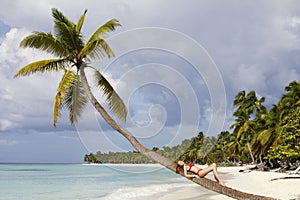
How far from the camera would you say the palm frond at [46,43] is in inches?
392

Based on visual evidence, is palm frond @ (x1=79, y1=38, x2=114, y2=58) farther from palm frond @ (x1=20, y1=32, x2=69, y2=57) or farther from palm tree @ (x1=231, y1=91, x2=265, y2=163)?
palm tree @ (x1=231, y1=91, x2=265, y2=163)

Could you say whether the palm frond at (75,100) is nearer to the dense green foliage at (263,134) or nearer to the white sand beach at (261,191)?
the dense green foliage at (263,134)

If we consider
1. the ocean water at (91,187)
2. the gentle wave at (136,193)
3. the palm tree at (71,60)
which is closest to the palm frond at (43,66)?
the palm tree at (71,60)

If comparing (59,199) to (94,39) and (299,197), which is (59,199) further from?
(94,39)

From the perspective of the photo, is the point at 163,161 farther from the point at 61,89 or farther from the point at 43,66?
the point at 43,66

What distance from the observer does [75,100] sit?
34.2 ft

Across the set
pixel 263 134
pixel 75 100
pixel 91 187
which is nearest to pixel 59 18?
pixel 75 100

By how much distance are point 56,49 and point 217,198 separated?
12.4 metres

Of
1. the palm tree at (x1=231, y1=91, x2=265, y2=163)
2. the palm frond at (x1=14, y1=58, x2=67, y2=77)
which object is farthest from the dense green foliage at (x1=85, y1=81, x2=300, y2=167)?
the palm frond at (x1=14, y1=58, x2=67, y2=77)

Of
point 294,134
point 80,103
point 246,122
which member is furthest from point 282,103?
point 80,103

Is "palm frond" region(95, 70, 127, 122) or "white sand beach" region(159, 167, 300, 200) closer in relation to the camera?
"palm frond" region(95, 70, 127, 122)

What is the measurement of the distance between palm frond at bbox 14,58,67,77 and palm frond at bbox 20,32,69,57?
0.83 ft

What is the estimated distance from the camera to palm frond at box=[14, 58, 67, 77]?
996cm

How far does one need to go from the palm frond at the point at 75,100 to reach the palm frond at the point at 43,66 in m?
0.74
